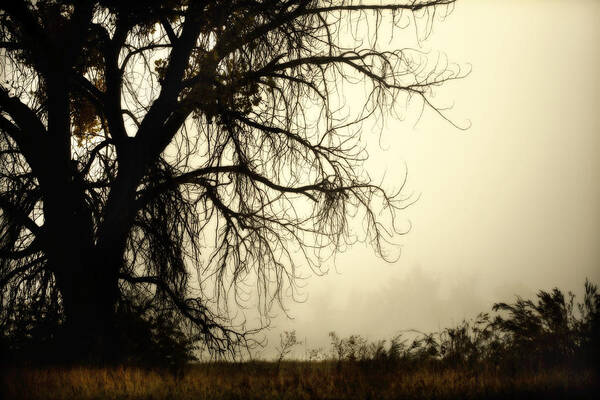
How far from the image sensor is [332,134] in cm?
864

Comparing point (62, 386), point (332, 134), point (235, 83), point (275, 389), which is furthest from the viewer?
point (332, 134)

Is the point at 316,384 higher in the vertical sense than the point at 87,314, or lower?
lower

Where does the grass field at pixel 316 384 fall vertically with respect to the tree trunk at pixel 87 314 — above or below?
below

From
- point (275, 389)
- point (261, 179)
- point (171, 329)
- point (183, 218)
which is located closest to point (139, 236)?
point (183, 218)

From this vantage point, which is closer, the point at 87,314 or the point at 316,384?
the point at 316,384

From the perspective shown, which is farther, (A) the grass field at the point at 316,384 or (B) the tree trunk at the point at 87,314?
(B) the tree trunk at the point at 87,314

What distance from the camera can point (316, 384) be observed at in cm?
544

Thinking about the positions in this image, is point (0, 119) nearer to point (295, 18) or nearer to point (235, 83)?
→ point (235, 83)

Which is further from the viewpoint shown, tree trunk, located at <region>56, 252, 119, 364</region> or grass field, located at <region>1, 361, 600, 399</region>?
tree trunk, located at <region>56, 252, 119, 364</region>

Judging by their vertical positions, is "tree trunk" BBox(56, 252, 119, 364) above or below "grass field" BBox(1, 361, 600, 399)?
above

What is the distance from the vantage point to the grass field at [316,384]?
17.0ft

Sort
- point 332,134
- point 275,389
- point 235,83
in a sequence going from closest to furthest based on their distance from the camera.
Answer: point 275,389 → point 235,83 → point 332,134

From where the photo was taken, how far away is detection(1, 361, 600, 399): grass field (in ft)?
17.0

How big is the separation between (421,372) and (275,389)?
1579 millimetres
